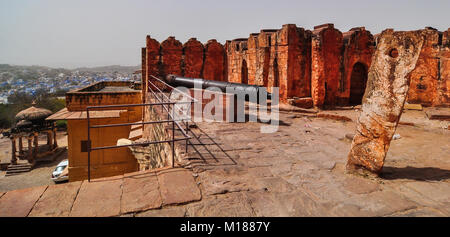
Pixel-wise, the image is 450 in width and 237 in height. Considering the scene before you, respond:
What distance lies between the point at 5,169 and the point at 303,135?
22.9 m

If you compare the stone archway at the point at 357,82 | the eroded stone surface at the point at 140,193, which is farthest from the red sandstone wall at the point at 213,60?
the eroded stone surface at the point at 140,193

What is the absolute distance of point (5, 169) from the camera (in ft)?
67.1

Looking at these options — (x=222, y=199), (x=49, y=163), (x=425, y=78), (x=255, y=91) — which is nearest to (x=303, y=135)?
(x=255, y=91)

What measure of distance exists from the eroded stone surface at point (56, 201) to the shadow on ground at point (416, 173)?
3612 mm

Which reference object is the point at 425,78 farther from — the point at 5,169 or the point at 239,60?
the point at 5,169

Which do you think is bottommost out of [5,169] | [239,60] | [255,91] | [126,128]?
[5,169]

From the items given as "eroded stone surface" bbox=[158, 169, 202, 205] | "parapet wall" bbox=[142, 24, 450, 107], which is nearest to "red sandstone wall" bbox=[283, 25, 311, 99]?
"parapet wall" bbox=[142, 24, 450, 107]

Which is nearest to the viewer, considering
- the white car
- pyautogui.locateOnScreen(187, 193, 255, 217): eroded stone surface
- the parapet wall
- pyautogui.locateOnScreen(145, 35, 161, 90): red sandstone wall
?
pyautogui.locateOnScreen(187, 193, 255, 217): eroded stone surface

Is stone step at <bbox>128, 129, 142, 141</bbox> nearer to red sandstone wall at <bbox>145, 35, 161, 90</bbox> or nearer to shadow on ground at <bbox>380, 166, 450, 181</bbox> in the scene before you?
red sandstone wall at <bbox>145, 35, 161, 90</bbox>

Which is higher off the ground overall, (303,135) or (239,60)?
(239,60)

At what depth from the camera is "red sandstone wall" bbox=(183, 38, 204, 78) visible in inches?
430
